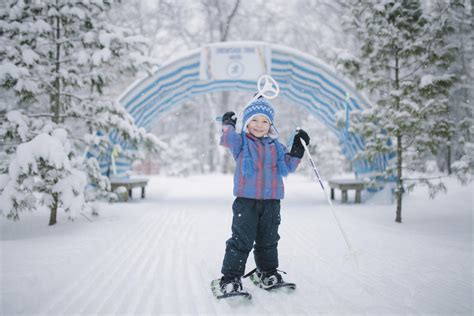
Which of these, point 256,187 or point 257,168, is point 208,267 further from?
point 257,168

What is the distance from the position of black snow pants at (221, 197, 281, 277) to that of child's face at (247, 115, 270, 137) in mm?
638

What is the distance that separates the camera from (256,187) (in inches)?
114

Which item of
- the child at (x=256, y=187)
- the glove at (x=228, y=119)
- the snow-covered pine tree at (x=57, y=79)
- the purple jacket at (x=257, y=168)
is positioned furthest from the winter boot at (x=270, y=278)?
the snow-covered pine tree at (x=57, y=79)

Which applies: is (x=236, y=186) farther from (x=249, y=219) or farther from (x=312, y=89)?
(x=312, y=89)

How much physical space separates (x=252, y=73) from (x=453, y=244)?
7.37m

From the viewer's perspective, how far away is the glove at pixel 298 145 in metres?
3.09

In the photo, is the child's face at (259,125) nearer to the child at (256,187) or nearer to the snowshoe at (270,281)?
the child at (256,187)

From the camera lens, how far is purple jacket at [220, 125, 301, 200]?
114 inches

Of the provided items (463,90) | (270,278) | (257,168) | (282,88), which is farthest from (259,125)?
(463,90)

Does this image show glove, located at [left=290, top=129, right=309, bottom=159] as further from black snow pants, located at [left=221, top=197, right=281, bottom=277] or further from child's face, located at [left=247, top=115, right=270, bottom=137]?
black snow pants, located at [left=221, top=197, right=281, bottom=277]

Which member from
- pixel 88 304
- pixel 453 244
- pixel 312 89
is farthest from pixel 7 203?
pixel 312 89

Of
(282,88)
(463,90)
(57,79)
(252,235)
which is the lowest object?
(252,235)

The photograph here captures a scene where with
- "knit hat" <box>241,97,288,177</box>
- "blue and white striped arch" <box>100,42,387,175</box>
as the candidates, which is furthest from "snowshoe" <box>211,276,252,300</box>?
"blue and white striped arch" <box>100,42,387,175</box>

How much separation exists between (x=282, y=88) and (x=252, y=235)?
9311mm
